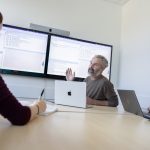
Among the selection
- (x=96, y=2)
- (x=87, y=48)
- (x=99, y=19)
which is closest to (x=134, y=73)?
(x=87, y=48)

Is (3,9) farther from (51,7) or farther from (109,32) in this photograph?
(109,32)

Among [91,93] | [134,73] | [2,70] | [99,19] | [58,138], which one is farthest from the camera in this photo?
[99,19]

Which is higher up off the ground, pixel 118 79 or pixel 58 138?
pixel 118 79

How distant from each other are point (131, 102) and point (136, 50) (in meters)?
1.66

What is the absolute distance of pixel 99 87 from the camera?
2.67 metres

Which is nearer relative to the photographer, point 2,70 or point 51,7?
point 2,70

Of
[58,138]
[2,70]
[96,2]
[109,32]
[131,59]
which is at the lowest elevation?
[58,138]

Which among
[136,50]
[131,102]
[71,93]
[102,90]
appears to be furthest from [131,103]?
[136,50]

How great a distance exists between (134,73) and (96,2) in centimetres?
151

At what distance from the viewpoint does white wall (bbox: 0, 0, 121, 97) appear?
318cm

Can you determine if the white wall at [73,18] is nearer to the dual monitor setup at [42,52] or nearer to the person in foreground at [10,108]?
the dual monitor setup at [42,52]

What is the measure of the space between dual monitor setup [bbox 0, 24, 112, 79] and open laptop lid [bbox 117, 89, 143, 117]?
58.1 inches

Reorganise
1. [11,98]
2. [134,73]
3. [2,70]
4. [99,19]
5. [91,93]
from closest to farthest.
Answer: [11,98] < [91,93] < [2,70] < [134,73] < [99,19]

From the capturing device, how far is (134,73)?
11.0 feet
